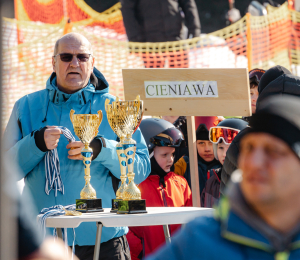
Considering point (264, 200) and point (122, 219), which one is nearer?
point (264, 200)

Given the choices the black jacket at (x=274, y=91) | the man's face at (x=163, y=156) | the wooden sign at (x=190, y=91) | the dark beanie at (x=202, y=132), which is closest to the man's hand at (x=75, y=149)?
the black jacket at (x=274, y=91)

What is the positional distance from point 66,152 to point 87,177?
0.86 ft

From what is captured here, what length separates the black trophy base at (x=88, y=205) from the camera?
243 centimetres

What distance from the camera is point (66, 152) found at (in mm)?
2707

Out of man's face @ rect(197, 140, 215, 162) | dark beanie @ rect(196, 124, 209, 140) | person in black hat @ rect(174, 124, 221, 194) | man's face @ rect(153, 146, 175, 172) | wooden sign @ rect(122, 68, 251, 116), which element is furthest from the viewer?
dark beanie @ rect(196, 124, 209, 140)

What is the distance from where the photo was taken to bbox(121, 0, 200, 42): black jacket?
389 inches

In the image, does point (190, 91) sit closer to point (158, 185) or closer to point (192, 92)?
point (192, 92)

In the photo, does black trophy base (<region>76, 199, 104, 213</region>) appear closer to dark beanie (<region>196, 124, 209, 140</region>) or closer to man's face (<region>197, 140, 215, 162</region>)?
man's face (<region>197, 140, 215, 162</region>)

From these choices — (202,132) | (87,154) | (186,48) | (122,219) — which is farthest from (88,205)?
(186,48)

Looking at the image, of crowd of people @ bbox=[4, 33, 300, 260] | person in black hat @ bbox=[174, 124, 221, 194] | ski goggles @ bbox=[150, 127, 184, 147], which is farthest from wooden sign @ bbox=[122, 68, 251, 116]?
person in black hat @ bbox=[174, 124, 221, 194]

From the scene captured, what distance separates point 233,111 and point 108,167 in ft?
4.37

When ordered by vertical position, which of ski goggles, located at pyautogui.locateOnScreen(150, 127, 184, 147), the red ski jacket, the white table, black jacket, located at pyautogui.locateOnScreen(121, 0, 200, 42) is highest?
black jacket, located at pyautogui.locateOnScreen(121, 0, 200, 42)

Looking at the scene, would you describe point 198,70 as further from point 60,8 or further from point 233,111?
point 60,8

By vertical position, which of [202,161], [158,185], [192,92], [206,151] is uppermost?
[192,92]
